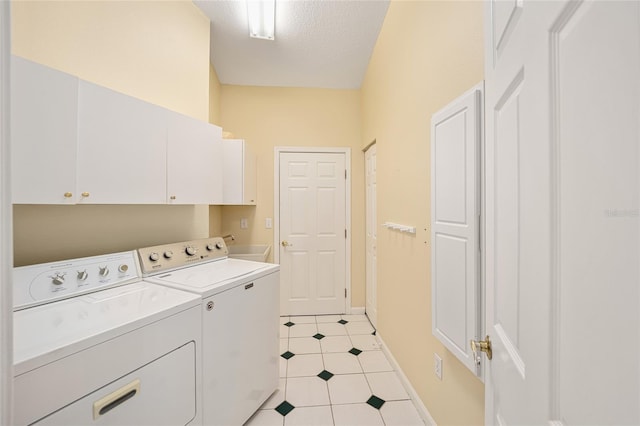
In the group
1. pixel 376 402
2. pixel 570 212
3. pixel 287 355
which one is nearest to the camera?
pixel 570 212

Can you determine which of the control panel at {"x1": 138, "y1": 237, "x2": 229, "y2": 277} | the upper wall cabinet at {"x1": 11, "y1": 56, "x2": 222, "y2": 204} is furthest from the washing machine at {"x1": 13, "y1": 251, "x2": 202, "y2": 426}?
the upper wall cabinet at {"x1": 11, "y1": 56, "x2": 222, "y2": 204}

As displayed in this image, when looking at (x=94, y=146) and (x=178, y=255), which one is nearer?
(x=94, y=146)

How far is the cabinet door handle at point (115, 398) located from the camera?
2.73 ft

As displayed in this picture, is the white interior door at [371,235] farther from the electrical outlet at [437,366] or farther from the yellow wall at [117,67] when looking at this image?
the yellow wall at [117,67]

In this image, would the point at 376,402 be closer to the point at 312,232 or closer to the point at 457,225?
the point at 457,225

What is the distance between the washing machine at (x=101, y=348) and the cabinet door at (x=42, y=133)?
359 mm

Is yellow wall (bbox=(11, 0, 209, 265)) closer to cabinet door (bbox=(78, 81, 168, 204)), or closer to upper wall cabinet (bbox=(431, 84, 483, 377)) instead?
cabinet door (bbox=(78, 81, 168, 204))

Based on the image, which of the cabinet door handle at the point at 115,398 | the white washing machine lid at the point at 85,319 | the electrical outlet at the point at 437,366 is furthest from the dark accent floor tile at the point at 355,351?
the cabinet door handle at the point at 115,398

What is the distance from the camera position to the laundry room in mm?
1177

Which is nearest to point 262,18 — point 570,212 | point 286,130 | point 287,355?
point 286,130

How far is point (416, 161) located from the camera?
5.17 ft

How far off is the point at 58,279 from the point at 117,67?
1310mm

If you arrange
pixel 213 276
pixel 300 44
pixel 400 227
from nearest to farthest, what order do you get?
pixel 213 276 → pixel 400 227 → pixel 300 44

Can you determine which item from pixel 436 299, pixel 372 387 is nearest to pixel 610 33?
pixel 436 299
